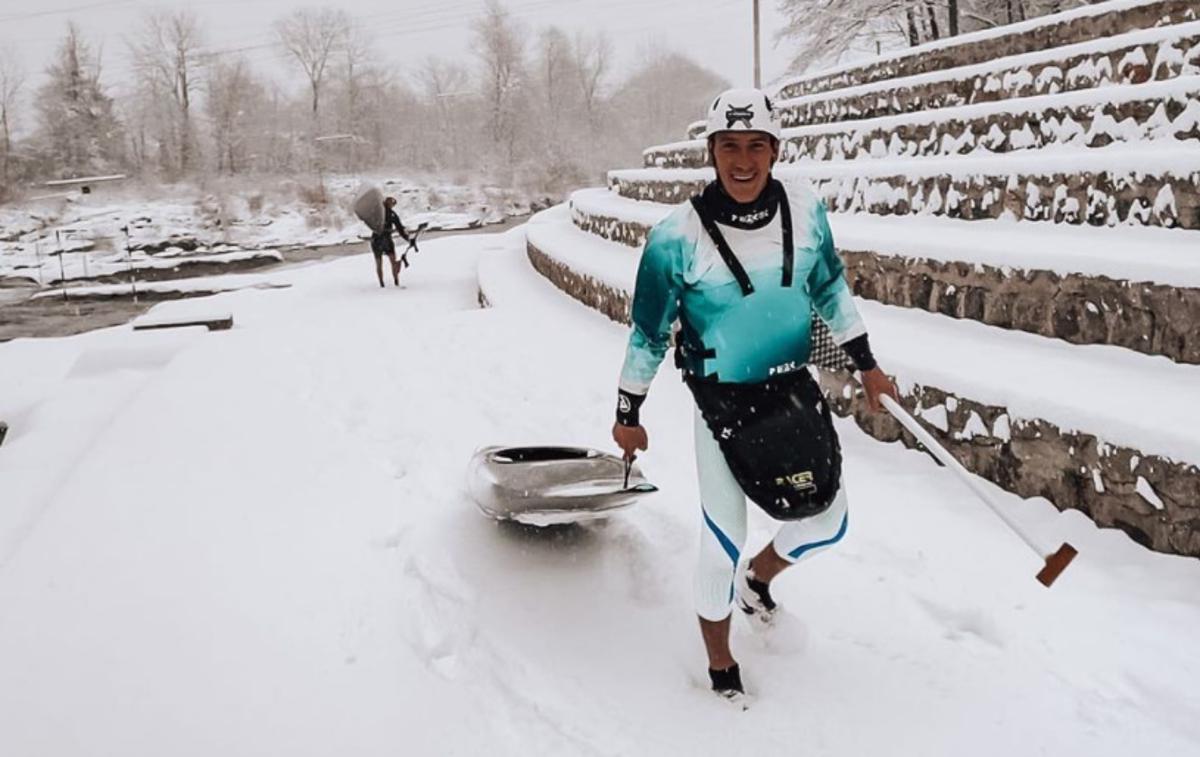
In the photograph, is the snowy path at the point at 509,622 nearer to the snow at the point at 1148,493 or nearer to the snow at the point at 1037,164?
the snow at the point at 1148,493

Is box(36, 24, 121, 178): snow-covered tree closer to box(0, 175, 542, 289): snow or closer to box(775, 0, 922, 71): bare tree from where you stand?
box(0, 175, 542, 289): snow

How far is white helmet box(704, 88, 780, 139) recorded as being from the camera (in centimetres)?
222

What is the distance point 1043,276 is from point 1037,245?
29cm

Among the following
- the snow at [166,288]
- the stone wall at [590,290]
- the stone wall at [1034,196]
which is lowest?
the snow at [166,288]

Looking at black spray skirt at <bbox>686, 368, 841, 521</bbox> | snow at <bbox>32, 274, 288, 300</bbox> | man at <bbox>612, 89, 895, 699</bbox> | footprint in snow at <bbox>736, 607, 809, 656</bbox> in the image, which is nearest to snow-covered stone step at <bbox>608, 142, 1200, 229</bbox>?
man at <bbox>612, 89, 895, 699</bbox>

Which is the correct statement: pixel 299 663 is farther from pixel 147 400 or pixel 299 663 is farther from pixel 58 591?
pixel 147 400

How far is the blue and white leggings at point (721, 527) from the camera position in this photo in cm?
247

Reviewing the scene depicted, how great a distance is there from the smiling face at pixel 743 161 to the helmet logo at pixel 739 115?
0.03 meters

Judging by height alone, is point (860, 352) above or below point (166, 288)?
above

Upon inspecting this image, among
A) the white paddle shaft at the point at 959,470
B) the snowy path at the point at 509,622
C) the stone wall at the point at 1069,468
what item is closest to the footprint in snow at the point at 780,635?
the snowy path at the point at 509,622

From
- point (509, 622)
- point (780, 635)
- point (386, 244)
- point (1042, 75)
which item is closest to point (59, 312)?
point (386, 244)

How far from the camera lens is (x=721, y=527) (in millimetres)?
2475

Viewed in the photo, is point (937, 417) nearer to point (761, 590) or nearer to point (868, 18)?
point (761, 590)

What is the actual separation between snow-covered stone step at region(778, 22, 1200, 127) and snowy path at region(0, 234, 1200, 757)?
11.7ft
